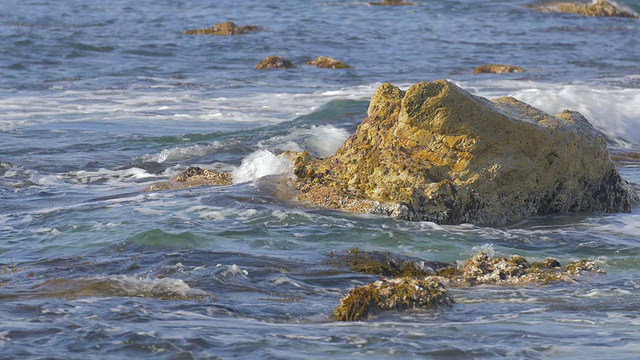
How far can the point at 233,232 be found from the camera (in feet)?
24.9

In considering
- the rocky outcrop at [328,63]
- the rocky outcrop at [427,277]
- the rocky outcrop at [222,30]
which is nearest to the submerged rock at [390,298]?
the rocky outcrop at [427,277]

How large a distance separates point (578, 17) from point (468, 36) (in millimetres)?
7237

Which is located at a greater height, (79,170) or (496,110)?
(496,110)

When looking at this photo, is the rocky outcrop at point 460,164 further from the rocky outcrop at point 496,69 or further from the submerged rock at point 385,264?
the rocky outcrop at point 496,69

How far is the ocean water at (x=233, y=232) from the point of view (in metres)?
5.14

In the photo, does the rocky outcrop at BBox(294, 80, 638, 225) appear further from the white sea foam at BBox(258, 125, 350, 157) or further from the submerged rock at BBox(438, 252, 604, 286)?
the white sea foam at BBox(258, 125, 350, 157)

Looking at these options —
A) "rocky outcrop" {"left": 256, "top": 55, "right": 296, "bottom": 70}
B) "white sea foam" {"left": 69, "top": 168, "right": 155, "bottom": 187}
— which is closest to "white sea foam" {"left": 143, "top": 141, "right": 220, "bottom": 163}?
"white sea foam" {"left": 69, "top": 168, "right": 155, "bottom": 187}

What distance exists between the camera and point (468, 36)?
2752cm

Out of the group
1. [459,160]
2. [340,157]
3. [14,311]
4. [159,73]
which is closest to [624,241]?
[459,160]

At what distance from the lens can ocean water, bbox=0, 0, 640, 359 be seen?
5.14 meters

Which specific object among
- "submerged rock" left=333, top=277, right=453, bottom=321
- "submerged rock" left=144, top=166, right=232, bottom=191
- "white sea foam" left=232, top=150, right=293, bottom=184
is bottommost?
"submerged rock" left=144, top=166, right=232, bottom=191

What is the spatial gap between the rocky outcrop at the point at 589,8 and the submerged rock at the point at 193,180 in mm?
26553

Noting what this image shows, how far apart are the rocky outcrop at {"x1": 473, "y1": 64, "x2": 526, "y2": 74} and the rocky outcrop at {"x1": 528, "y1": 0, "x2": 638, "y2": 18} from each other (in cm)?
1403

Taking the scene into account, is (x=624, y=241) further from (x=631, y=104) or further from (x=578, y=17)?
(x=578, y=17)
